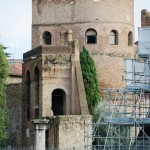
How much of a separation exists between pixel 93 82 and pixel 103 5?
18.3ft

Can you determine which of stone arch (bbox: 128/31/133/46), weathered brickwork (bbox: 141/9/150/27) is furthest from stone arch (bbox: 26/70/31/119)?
weathered brickwork (bbox: 141/9/150/27)

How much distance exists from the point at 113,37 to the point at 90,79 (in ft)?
15.7

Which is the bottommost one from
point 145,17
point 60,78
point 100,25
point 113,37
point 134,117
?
point 134,117

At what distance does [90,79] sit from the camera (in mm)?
47312

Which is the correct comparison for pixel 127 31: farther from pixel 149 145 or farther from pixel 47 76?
pixel 149 145

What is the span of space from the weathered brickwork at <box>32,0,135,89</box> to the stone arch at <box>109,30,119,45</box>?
0.47 ft

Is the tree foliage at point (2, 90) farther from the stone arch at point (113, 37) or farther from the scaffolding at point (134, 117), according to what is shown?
the stone arch at point (113, 37)

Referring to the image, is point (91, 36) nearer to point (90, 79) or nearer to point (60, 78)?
point (90, 79)

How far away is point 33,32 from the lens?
52406mm

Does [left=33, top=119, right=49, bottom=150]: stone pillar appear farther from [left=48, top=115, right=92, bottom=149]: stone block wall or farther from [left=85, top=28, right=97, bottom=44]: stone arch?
[left=85, top=28, right=97, bottom=44]: stone arch

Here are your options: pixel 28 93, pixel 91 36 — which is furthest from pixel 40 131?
pixel 91 36

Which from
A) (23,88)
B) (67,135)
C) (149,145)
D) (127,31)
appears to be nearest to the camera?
(149,145)

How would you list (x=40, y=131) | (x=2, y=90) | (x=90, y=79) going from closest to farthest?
(x=40, y=131) < (x=2, y=90) < (x=90, y=79)

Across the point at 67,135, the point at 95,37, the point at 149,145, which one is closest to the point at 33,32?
the point at 95,37
